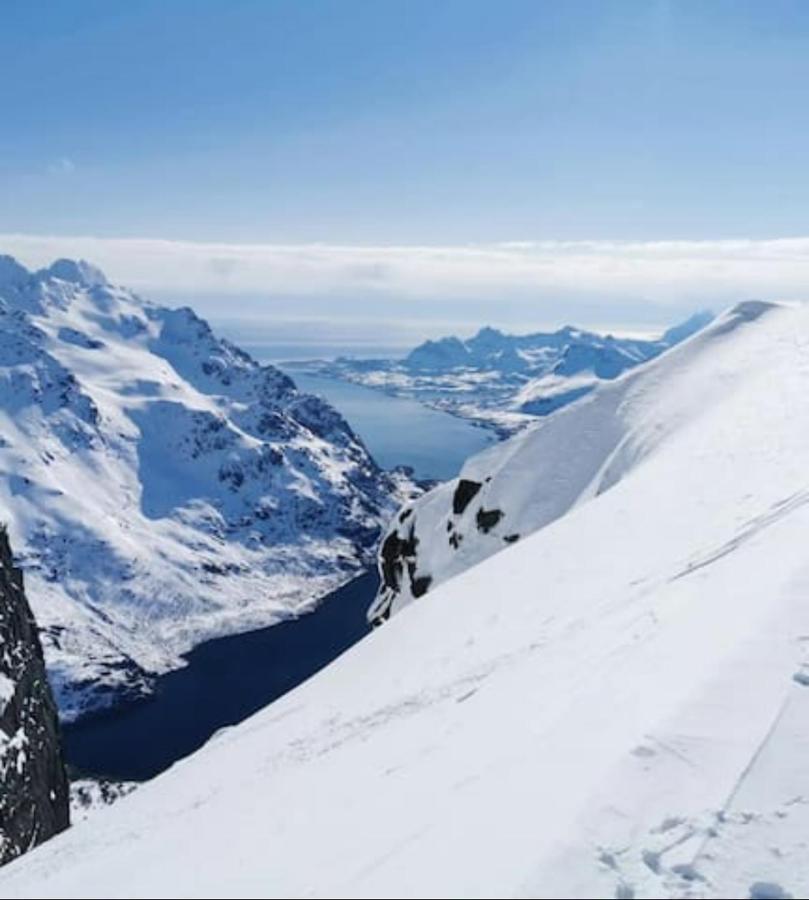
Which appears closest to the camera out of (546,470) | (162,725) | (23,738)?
(23,738)

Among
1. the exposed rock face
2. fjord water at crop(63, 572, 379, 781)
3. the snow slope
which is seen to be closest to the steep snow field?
the snow slope

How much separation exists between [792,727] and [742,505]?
19102mm

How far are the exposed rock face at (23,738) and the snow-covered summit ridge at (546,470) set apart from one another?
2728cm

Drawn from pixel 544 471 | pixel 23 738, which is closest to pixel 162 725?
pixel 23 738

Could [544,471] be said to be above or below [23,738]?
above

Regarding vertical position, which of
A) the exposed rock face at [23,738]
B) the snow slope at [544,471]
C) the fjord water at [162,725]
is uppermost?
the snow slope at [544,471]

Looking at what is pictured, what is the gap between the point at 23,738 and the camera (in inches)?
2158

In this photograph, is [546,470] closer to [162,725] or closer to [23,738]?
[23,738]

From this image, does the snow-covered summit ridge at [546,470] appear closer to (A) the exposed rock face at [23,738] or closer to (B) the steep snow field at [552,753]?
(B) the steep snow field at [552,753]

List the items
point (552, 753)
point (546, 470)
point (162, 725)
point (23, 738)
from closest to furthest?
point (552, 753) → point (23, 738) → point (546, 470) → point (162, 725)

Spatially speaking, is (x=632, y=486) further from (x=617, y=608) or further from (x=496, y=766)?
(x=496, y=766)

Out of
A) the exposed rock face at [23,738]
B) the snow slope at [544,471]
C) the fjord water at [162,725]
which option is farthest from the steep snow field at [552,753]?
the fjord water at [162,725]

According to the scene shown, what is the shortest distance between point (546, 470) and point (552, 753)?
46.5 meters

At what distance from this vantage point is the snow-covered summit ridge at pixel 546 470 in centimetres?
5284
